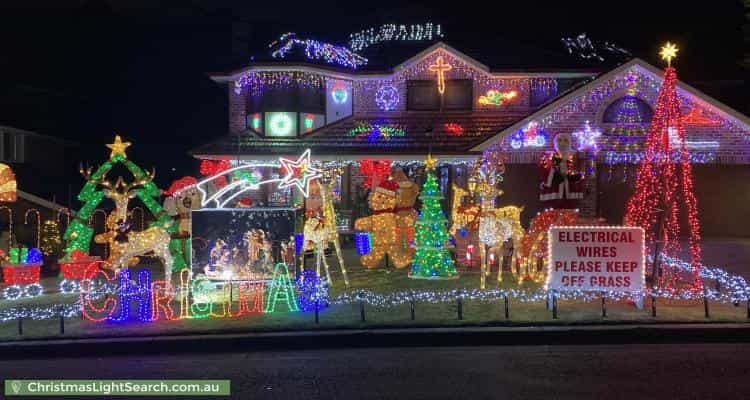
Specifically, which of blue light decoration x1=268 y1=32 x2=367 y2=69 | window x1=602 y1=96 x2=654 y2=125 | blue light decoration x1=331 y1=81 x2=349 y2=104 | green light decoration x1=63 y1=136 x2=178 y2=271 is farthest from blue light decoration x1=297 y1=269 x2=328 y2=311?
window x1=602 y1=96 x2=654 y2=125

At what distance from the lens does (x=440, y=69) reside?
2169 cm

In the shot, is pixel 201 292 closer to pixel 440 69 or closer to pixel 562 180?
pixel 562 180

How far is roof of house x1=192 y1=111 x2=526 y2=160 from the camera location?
19.8 meters

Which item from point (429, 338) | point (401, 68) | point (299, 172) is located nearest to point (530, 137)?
point (401, 68)

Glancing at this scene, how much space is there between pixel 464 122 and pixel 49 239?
13.3 metres

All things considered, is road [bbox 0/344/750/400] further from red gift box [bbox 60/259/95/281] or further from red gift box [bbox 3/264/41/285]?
red gift box [bbox 3/264/41/285]

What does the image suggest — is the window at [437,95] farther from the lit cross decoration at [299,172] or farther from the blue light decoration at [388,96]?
the lit cross decoration at [299,172]

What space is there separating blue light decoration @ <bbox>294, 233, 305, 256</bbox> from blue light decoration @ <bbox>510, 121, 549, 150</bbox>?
9.24 metres

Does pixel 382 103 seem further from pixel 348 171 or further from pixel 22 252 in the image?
pixel 22 252

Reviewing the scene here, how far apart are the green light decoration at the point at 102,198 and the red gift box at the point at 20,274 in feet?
2.51

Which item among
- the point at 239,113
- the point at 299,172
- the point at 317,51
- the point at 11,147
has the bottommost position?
the point at 299,172

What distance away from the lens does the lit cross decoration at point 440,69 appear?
2169 cm

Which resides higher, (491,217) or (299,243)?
(491,217)

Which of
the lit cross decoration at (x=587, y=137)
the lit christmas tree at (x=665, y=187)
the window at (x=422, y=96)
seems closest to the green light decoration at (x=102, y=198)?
the lit christmas tree at (x=665, y=187)
